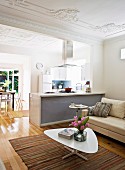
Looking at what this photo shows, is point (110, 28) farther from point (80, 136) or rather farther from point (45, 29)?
point (80, 136)

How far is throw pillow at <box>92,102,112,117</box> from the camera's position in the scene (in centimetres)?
384

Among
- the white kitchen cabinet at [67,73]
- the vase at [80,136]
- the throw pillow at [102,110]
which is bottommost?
the vase at [80,136]

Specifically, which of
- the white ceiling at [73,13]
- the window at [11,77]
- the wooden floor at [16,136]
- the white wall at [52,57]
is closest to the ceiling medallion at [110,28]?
the white ceiling at [73,13]

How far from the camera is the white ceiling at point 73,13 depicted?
3002mm

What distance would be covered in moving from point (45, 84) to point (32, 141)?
3.99m

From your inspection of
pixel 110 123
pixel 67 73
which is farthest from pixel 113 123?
pixel 67 73

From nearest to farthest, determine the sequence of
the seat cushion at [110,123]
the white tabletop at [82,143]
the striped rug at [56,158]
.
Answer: the white tabletop at [82,143] → the striped rug at [56,158] → the seat cushion at [110,123]

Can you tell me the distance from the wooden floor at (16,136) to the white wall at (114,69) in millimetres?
1985

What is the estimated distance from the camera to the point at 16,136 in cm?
355

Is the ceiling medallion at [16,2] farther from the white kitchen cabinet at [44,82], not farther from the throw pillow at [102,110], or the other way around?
the white kitchen cabinet at [44,82]

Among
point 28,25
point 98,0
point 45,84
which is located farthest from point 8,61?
point 98,0

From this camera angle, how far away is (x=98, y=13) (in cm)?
341

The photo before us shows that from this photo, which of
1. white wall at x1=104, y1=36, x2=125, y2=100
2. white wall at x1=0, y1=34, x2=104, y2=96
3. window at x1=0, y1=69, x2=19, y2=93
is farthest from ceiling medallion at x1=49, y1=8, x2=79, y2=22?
window at x1=0, y1=69, x2=19, y2=93

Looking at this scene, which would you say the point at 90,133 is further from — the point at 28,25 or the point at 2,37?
the point at 2,37
